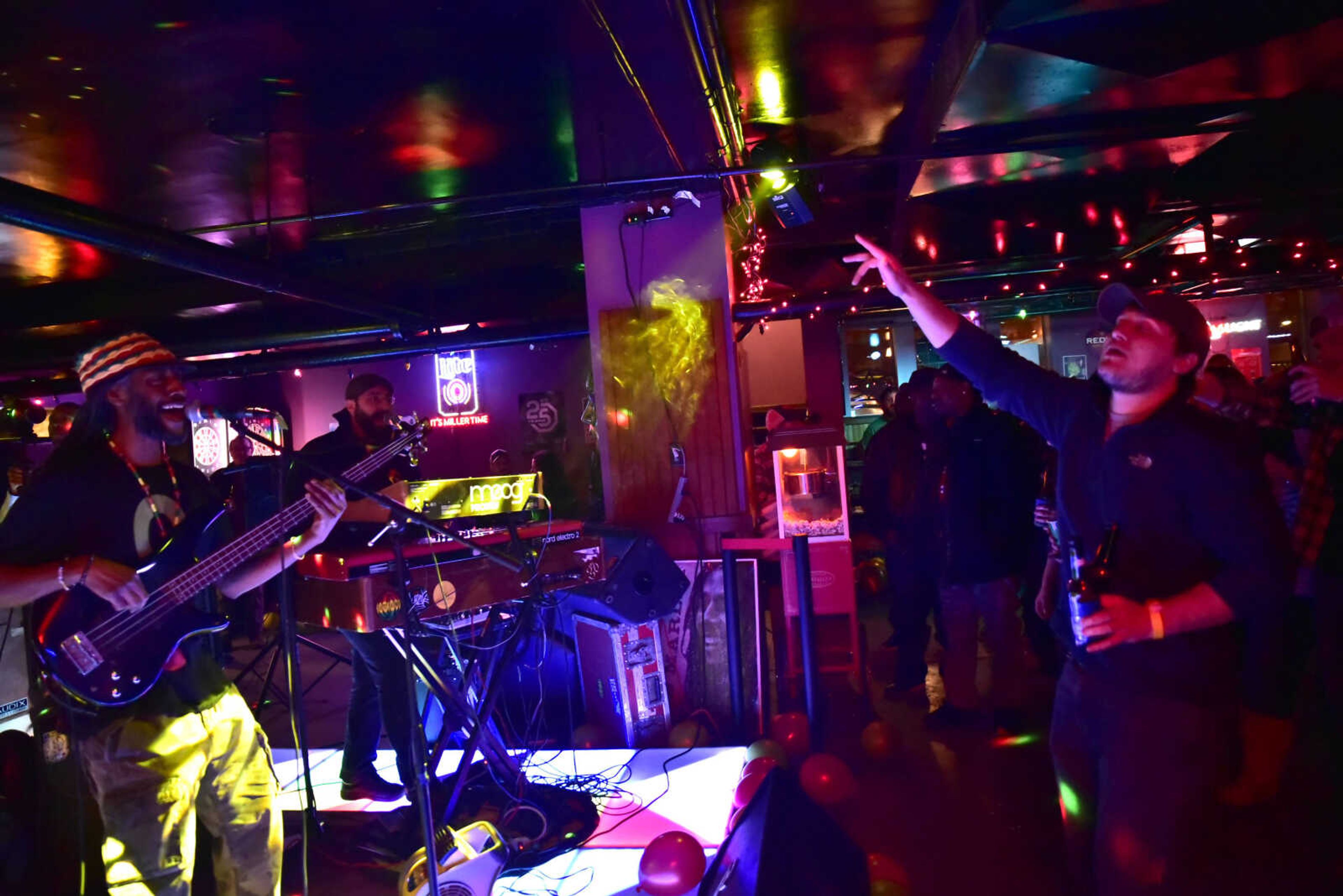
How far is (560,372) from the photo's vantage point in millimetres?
11820

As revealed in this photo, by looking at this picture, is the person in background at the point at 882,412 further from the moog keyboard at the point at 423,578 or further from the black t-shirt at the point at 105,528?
the black t-shirt at the point at 105,528

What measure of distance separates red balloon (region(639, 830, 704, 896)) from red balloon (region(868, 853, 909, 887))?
0.65 m

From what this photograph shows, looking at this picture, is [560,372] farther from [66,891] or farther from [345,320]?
[66,891]

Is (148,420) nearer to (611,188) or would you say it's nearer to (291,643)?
(291,643)

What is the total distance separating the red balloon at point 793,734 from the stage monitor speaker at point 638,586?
910 mm

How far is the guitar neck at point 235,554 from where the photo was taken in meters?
2.52

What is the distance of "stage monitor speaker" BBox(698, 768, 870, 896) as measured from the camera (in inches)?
62.9

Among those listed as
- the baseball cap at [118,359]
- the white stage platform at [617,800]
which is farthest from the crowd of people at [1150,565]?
the baseball cap at [118,359]

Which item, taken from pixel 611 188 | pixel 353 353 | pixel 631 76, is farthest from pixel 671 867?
pixel 353 353

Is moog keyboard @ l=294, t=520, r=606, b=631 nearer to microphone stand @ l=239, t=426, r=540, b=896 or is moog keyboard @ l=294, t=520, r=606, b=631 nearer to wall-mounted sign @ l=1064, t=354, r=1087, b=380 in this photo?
microphone stand @ l=239, t=426, r=540, b=896

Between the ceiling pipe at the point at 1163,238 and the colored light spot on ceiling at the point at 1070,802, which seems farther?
the ceiling pipe at the point at 1163,238

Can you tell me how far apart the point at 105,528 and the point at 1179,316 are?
3340mm

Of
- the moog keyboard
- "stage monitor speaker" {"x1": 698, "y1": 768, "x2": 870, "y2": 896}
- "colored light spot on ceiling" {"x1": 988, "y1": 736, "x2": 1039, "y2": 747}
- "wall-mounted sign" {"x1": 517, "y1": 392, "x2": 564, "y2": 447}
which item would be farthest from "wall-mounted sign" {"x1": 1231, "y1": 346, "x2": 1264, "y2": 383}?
"stage monitor speaker" {"x1": 698, "y1": 768, "x2": 870, "y2": 896}

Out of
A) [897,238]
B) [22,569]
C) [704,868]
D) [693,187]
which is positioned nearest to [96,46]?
[22,569]
